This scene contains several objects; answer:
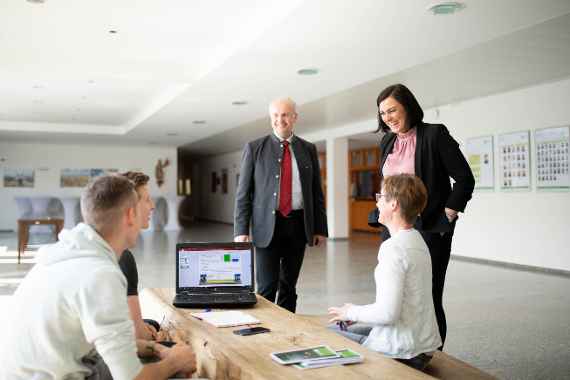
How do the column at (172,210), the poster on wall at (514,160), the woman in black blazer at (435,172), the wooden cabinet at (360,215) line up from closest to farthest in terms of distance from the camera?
the woman in black blazer at (435,172)
the poster on wall at (514,160)
the wooden cabinet at (360,215)
the column at (172,210)

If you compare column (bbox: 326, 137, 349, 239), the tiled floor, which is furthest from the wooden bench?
column (bbox: 326, 137, 349, 239)

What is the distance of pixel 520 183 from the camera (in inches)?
341

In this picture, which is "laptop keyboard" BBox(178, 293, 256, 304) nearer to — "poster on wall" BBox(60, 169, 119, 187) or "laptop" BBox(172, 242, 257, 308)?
"laptop" BBox(172, 242, 257, 308)

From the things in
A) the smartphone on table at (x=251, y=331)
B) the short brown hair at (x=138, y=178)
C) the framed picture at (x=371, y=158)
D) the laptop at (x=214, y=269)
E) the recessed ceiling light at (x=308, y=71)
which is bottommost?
the smartphone on table at (x=251, y=331)

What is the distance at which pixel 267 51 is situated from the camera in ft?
21.3

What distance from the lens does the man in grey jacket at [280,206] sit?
11.3ft

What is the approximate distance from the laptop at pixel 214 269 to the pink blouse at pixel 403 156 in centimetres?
90

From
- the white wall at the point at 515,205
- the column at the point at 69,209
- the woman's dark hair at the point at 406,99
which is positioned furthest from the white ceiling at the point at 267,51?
the column at the point at 69,209

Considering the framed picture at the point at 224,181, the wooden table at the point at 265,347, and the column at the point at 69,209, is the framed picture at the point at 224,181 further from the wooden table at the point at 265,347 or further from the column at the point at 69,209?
the wooden table at the point at 265,347

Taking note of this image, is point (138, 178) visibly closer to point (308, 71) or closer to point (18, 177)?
point (308, 71)

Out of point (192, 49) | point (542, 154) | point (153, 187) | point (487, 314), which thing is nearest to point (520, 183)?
point (542, 154)

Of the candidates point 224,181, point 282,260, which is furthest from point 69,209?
point 282,260

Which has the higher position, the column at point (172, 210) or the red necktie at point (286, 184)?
the red necktie at point (286, 184)

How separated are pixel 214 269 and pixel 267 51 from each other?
4379 mm
